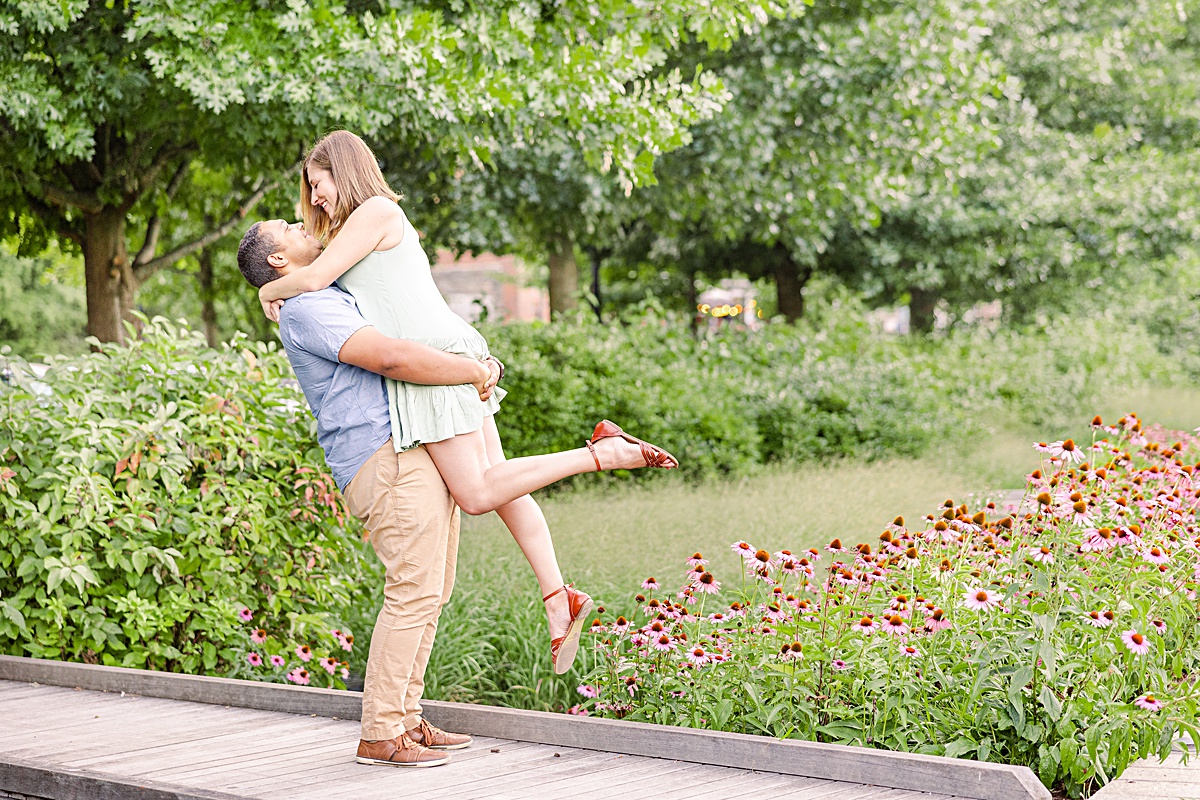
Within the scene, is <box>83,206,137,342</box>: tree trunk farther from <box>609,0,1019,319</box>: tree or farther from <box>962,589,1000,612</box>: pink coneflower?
<box>962,589,1000,612</box>: pink coneflower

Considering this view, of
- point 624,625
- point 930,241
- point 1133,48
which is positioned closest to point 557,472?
point 624,625

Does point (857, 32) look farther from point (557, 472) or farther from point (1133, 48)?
point (1133, 48)

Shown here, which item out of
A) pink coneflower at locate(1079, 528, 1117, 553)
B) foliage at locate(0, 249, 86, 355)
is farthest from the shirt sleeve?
foliage at locate(0, 249, 86, 355)

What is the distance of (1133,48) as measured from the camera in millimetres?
17812

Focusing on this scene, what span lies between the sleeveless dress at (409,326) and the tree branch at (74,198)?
5.83m

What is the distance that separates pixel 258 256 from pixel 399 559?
3.15ft

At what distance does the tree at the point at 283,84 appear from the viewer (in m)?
6.44

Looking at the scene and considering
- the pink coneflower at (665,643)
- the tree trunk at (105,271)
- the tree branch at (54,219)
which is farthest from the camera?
the tree branch at (54,219)

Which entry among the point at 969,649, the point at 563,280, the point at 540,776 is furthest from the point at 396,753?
the point at 563,280

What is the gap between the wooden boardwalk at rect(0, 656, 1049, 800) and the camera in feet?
10.2

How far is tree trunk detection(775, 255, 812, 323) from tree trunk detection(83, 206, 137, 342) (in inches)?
433

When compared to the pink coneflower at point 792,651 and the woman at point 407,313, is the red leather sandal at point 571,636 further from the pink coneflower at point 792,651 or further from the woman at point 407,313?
the pink coneflower at point 792,651

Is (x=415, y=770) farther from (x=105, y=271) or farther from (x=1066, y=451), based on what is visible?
(x=105, y=271)

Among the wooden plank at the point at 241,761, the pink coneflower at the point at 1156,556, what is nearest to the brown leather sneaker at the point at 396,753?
the wooden plank at the point at 241,761
